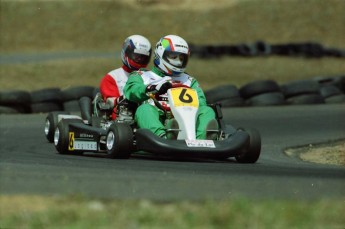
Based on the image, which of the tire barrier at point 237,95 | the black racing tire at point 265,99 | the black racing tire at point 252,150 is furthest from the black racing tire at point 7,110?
the black racing tire at point 252,150

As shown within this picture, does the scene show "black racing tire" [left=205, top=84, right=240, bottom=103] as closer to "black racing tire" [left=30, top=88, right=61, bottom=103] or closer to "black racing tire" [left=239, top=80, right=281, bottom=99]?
"black racing tire" [left=239, top=80, right=281, bottom=99]

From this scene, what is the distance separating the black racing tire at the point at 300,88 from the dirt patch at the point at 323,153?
15.3 ft

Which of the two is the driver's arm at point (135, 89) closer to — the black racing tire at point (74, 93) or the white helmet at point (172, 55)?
the white helmet at point (172, 55)

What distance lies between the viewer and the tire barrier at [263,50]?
2633cm

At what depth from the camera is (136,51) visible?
11.0 m

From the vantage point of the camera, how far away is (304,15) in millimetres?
32906

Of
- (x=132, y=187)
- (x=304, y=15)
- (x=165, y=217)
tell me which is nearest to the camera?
(x=165, y=217)

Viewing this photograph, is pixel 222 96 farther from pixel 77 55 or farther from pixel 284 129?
pixel 77 55

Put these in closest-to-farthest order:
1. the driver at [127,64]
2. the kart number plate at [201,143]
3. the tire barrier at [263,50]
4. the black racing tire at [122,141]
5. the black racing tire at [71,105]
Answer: the kart number plate at [201,143] → the black racing tire at [122,141] → the driver at [127,64] → the black racing tire at [71,105] → the tire barrier at [263,50]

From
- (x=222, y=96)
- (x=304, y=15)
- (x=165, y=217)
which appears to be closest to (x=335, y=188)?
(x=165, y=217)

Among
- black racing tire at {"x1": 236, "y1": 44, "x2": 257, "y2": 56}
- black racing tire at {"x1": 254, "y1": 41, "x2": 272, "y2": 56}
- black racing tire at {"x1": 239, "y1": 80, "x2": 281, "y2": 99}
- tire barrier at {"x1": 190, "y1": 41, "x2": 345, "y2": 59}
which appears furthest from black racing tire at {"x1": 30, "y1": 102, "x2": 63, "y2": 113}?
black racing tire at {"x1": 254, "y1": 41, "x2": 272, "y2": 56}

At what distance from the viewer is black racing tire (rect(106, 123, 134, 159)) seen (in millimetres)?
9203

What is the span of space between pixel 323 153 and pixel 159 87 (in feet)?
7.52

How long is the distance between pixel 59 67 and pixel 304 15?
1104 centimetres
